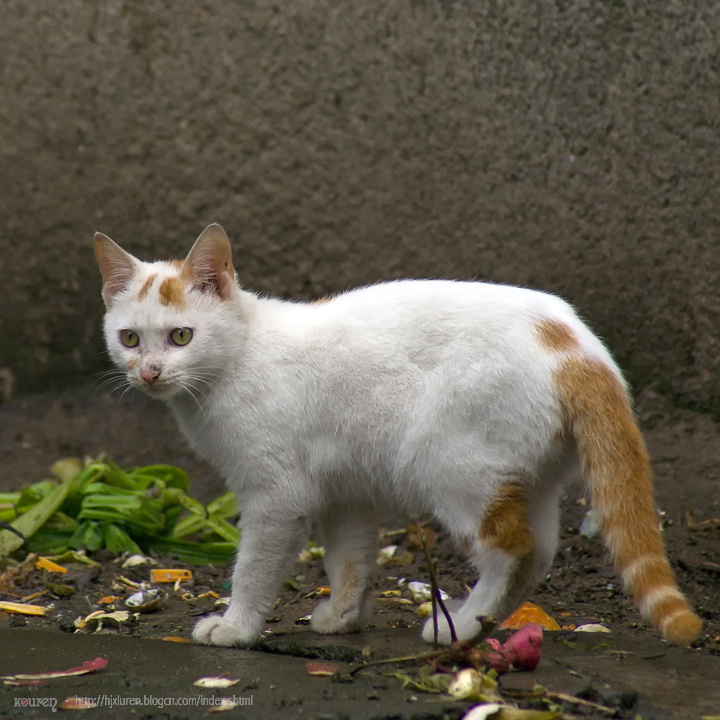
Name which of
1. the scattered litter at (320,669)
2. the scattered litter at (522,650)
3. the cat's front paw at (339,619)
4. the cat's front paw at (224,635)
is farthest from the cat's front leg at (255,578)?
the scattered litter at (522,650)

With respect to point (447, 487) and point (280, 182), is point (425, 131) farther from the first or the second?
point (447, 487)

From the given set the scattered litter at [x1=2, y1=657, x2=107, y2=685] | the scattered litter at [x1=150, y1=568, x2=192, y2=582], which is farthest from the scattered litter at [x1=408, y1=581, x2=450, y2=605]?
the scattered litter at [x1=2, y1=657, x2=107, y2=685]

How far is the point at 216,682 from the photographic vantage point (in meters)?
2.76

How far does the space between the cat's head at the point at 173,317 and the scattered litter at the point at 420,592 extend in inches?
56.7

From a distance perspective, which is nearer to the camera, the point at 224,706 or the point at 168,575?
the point at 224,706

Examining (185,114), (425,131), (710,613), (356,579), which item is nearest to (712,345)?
(710,613)

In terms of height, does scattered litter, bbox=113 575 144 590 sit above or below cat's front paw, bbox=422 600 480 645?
below

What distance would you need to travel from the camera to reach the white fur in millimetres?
2969

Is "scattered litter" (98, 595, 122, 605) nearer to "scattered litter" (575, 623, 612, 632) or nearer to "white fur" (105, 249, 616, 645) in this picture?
"white fur" (105, 249, 616, 645)

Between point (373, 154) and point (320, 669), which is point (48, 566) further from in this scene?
point (373, 154)

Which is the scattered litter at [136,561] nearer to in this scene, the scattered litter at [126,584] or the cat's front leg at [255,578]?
the scattered litter at [126,584]

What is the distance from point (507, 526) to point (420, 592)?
55.8 inches

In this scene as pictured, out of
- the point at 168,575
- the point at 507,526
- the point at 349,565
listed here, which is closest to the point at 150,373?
the point at 349,565

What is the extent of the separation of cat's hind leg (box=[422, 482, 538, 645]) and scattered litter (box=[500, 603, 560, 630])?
2.13ft
